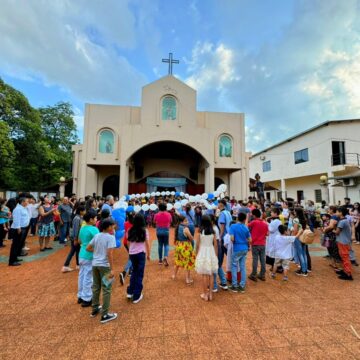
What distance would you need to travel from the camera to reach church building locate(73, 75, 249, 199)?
A: 14.6 meters

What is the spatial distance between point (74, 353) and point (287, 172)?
2429cm

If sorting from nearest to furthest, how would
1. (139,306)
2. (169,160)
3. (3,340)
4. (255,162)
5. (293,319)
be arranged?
(3,340)
(293,319)
(139,306)
(169,160)
(255,162)

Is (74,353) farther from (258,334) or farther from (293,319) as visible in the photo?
(293,319)

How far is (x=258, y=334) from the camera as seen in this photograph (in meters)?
2.67

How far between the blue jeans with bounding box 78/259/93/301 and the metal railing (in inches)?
805

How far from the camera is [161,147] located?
1733cm

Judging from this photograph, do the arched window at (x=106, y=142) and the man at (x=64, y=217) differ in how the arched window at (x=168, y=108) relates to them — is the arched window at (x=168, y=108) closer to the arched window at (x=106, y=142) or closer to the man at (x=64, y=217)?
the arched window at (x=106, y=142)

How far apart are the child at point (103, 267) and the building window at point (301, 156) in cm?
2208

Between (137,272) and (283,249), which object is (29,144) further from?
(283,249)

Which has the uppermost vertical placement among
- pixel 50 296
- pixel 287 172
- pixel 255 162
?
pixel 255 162

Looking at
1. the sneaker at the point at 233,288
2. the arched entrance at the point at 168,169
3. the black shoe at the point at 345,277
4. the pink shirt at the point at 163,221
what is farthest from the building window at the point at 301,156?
the sneaker at the point at 233,288

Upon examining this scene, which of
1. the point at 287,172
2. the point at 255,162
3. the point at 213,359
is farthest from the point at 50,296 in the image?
the point at 255,162

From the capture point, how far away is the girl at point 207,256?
136 inches

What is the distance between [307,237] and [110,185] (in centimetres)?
1554
